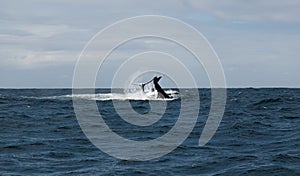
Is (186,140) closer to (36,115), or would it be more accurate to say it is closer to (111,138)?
(111,138)

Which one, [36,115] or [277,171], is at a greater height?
[36,115]

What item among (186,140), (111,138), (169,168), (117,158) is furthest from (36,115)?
(169,168)

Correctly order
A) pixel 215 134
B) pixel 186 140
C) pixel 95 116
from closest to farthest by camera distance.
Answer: pixel 186 140 → pixel 215 134 → pixel 95 116

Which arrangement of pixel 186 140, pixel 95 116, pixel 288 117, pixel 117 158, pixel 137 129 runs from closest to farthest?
1. pixel 117 158
2. pixel 186 140
3. pixel 137 129
4. pixel 288 117
5. pixel 95 116

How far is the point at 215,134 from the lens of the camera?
28453 millimetres

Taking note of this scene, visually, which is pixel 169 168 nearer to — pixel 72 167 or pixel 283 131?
pixel 72 167

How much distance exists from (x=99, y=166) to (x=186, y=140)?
776 cm

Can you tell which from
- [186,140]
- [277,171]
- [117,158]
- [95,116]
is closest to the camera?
[277,171]

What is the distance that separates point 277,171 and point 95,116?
23946 millimetres

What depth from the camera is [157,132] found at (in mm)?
30203

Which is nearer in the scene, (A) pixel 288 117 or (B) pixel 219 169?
(B) pixel 219 169

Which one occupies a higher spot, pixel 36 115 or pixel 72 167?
pixel 36 115

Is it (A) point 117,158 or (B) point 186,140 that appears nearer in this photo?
(A) point 117,158

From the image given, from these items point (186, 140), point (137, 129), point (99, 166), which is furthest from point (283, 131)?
point (99, 166)
